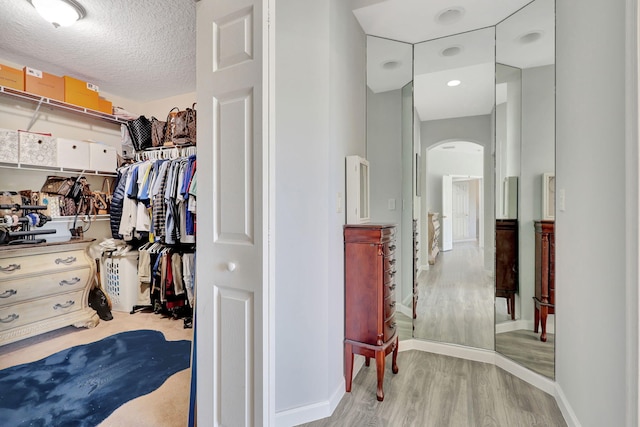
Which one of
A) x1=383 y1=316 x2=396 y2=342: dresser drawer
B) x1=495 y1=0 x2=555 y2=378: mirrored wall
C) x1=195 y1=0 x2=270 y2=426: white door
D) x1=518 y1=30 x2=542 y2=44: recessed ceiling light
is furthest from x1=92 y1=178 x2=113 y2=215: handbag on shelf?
x1=518 y1=30 x2=542 y2=44: recessed ceiling light

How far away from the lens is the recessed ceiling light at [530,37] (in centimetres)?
198

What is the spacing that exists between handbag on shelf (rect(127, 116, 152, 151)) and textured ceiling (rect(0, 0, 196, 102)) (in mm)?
411

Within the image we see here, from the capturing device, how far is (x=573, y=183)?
1591mm

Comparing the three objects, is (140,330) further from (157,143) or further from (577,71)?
(577,71)

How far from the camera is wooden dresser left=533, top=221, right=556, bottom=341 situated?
195 centimetres

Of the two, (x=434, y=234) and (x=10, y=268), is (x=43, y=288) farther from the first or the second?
(x=434, y=234)

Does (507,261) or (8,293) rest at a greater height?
(507,261)

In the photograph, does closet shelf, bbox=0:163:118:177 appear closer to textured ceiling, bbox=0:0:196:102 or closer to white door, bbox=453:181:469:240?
textured ceiling, bbox=0:0:196:102

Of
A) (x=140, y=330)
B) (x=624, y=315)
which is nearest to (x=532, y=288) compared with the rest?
(x=624, y=315)

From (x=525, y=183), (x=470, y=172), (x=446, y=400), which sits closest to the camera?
(x=446, y=400)

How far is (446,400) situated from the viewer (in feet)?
6.08

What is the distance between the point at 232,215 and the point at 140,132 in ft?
9.74

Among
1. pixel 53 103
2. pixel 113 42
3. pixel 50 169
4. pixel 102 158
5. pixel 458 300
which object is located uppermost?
pixel 113 42

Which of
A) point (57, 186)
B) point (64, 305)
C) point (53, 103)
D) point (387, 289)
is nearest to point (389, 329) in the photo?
point (387, 289)
